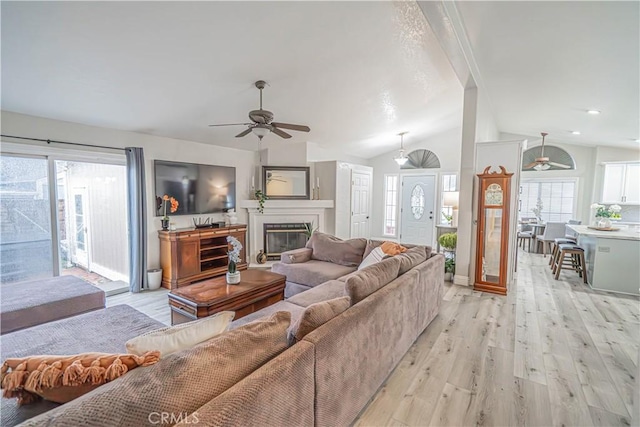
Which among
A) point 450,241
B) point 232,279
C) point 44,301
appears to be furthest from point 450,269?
point 44,301

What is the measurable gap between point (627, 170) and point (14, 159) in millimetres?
10707

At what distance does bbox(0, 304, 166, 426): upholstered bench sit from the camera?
176cm

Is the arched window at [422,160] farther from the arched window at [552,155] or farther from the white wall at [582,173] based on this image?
the white wall at [582,173]

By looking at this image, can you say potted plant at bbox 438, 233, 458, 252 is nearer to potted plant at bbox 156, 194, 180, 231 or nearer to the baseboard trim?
the baseboard trim

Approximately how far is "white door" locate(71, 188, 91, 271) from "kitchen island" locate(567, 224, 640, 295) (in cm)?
742

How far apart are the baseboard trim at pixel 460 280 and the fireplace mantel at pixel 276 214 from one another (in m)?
2.73

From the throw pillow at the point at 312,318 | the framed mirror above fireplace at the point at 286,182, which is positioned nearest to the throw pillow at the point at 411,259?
the throw pillow at the point at 312,318

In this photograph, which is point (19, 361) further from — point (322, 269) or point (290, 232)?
point (290, 232)

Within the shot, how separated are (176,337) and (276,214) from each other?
15.3 ft

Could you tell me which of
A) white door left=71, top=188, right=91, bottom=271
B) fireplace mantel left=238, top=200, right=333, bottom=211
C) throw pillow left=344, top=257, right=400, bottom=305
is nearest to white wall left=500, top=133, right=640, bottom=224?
fireplace mantel left=238, top=200, right=333, bottom=211

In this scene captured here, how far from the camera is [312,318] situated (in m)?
1.50

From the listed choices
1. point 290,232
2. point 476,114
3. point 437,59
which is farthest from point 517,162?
point 290,232

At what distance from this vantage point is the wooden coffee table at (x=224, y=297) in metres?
2.51

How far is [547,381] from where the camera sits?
7.07 feet
